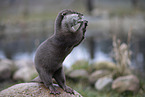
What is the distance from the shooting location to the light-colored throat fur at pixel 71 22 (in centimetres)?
222

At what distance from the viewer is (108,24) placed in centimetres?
2302

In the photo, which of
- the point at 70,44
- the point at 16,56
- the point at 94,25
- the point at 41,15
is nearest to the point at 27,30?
the point at 41,15

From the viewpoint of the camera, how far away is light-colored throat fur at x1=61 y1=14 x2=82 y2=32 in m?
2.22

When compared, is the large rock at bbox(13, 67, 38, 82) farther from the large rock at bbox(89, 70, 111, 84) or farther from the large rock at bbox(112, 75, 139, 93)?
the large rock at bbox(112, 75, 139, 93)

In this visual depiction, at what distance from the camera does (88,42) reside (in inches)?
599

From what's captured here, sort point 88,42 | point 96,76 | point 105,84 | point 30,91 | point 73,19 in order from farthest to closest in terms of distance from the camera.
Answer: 1. point 88,42
2. point 96,76
3. point 105,84
4. point 30,91
5. point 73,19

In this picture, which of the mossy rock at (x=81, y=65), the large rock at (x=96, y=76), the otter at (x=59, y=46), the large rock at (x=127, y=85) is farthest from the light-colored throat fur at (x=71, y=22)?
the mossy rock at (x=81, y=65)

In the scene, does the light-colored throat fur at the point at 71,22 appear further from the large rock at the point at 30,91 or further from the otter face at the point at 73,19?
the large rock at the point at 30,91

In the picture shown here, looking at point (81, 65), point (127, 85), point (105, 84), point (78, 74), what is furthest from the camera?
point (81, 65)

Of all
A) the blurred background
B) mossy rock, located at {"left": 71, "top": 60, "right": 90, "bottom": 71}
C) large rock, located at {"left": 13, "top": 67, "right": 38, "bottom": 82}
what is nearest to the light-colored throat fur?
the blurred background

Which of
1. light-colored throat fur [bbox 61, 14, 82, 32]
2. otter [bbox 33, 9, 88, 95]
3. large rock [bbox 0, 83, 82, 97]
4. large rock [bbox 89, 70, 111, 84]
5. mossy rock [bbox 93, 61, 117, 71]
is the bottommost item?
large rock [bbox 89, 70, 111, 84]

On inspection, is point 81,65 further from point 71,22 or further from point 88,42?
point 88,42

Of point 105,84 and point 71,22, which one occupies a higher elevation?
point 71,22

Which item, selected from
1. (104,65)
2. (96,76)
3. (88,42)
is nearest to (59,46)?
(96,76)
